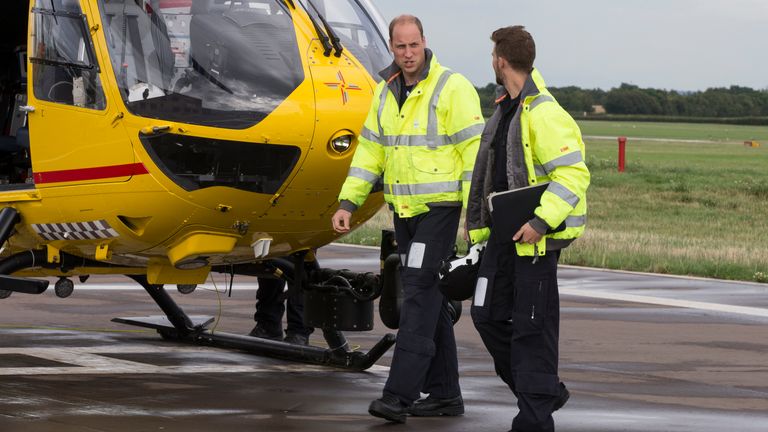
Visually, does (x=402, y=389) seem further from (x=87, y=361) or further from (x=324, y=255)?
(x=324, y=255)

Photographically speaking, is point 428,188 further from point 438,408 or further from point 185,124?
point 185,124

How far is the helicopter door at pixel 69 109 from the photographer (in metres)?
8.03

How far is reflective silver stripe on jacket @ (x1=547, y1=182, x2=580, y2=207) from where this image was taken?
22.1 ft

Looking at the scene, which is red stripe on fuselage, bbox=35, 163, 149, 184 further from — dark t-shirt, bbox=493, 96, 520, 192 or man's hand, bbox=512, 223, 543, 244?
man's hand, bbox=512, 223, 543, 244

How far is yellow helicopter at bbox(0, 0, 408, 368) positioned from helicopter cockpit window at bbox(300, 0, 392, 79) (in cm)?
1

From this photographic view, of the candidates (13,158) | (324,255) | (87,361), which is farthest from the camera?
(324,255)

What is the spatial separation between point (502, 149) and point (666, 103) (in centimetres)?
11981

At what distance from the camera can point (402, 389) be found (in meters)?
7.51

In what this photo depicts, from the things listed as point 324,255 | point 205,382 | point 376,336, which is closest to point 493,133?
point 205,382

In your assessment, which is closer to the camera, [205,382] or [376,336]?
[205,382]

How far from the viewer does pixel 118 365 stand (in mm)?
9469

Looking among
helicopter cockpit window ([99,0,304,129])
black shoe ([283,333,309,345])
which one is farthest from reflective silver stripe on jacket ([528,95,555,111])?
black shoe ([283,333,309,345])

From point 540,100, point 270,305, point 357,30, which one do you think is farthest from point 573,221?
point 270,305

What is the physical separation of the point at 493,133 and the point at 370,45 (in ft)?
6.27
